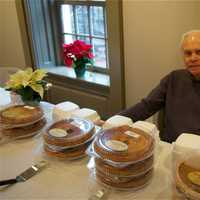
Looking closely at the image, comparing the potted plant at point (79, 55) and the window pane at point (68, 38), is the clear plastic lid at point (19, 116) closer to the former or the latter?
the potted plant at point (79, 55)

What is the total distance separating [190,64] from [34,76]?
2.65ft

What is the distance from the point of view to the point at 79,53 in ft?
8.89

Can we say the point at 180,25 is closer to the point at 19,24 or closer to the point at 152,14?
the point at 152,14

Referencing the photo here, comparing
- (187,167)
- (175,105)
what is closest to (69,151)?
(187,167)

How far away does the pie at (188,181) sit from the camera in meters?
0.85

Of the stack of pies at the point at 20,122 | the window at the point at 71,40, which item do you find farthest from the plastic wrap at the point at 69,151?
the window at the point at 71,40

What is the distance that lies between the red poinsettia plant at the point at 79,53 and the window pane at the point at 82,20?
0.20 meters

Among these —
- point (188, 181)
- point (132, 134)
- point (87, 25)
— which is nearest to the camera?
point (188, 181)

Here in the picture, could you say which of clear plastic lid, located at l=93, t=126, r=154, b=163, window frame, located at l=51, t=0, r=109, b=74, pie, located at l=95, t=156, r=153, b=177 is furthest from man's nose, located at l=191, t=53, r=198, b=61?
window frame, located at l=51, t=0, r=109, b=74

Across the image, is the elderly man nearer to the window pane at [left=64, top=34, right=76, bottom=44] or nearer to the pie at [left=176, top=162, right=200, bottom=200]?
the pie at [left=176, top=162, right=200, bottom=200]

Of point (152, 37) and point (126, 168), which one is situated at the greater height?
point (152, 37)

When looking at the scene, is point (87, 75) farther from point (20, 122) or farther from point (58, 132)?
point (58, 132)

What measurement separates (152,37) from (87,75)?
870 millimetres

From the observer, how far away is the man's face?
163cm
